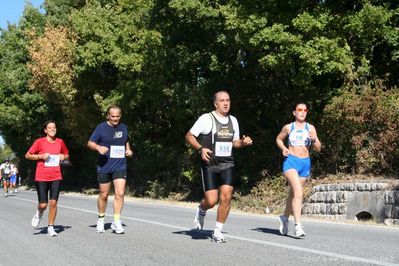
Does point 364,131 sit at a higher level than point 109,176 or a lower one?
higher

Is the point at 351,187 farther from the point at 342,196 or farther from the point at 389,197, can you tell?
the point at 389,197

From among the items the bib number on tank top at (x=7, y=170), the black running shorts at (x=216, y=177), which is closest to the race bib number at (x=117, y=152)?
the black running shorts at (x=216, y=177)

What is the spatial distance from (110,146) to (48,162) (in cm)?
111

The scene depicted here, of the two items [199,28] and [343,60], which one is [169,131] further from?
[343,60]

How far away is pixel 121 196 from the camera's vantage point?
9.14m

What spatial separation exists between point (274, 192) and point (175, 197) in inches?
306

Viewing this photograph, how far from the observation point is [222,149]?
25.2ft

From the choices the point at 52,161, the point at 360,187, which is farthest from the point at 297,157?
the point at 360,187

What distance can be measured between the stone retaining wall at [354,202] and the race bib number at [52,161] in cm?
733

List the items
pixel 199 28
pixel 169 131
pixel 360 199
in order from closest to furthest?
pixel 360 199, pixel 199 28, pixel 169 131

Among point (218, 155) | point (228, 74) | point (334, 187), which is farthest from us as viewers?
point (228, 74)

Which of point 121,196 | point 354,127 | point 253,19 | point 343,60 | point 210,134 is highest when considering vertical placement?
point 253,19

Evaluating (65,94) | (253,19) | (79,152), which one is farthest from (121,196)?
(79,152)

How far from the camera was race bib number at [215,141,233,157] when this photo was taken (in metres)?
7.68
